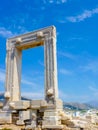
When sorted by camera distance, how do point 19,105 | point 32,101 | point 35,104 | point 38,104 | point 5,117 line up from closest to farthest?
point 38,104 < point 35,104 < point 32,101 < point 19,105 < point 5,117

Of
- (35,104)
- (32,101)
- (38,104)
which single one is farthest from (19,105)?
(38,104)

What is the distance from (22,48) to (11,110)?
3.75m

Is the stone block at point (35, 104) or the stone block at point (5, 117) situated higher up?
the stone block at point (35, 104)

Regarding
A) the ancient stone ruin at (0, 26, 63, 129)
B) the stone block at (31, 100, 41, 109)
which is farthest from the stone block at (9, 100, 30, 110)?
the stone block at (31, 100, 41, 109)

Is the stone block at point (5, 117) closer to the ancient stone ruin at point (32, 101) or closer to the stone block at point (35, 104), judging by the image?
the ancient stone ruin at point (32, 101)

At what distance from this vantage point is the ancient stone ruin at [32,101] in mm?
13203

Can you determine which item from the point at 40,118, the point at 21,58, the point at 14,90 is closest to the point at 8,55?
the point at 21,58

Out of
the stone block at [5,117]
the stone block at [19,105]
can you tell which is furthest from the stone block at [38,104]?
the stone block at [5,117]

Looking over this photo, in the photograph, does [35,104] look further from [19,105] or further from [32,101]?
[19,105]

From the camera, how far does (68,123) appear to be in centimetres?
1303

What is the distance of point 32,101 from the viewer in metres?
13.9

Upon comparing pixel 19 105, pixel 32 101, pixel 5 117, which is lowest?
pixel 5 117

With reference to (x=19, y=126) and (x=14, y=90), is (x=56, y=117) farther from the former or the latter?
(x=14, y=90)

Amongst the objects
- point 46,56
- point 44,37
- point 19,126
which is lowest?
point 19,126
